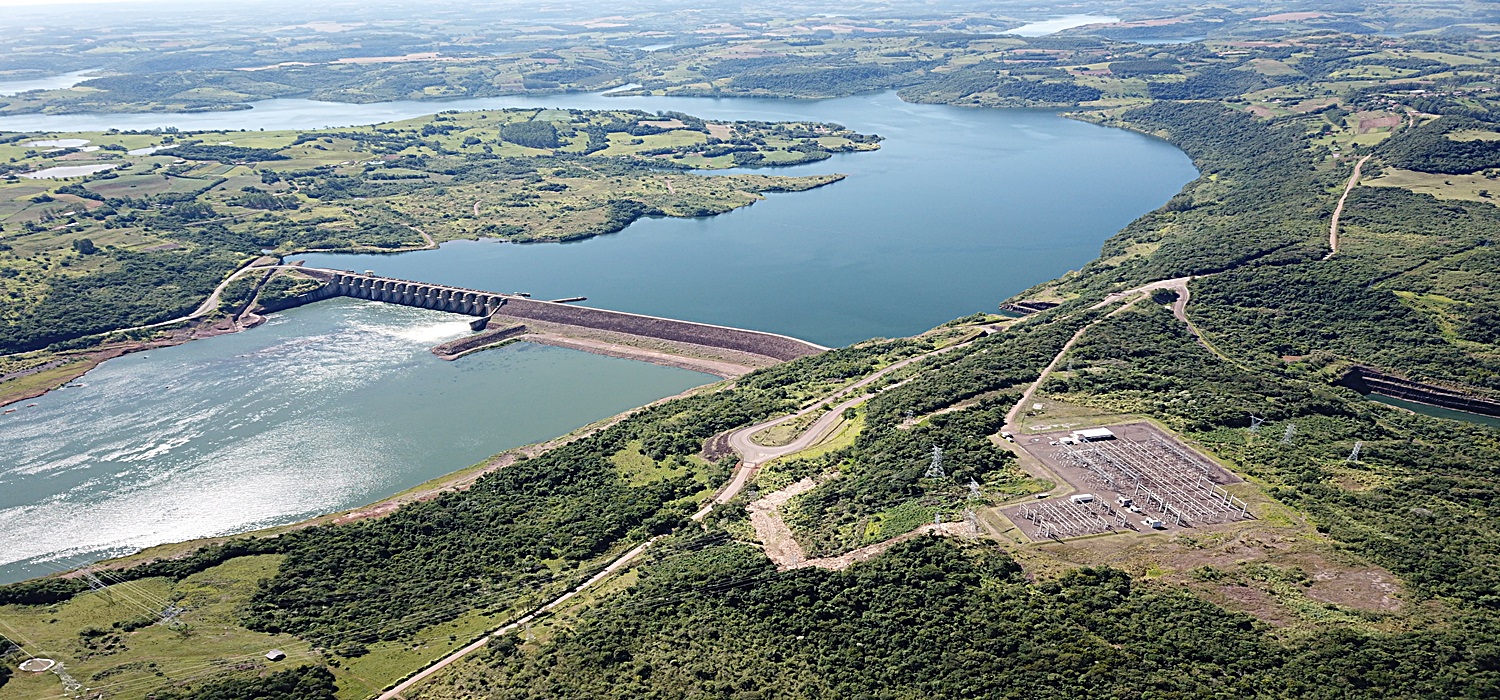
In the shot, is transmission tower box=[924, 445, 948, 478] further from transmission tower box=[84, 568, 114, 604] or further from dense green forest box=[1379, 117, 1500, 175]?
dense green forest box=[1379, 117, 1500, 175]

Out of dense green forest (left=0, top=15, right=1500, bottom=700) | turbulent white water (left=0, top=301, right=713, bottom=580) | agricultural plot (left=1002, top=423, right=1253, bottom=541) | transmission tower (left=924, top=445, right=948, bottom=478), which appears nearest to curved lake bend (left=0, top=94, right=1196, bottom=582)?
turbulent white water (left=0, top=301, right=713, bottom=580)

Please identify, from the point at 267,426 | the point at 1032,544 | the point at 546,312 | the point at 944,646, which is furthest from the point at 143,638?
the point at 546,312

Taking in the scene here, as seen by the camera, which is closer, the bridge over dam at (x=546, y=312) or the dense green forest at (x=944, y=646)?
the dense green forest at (x=944, y=646)

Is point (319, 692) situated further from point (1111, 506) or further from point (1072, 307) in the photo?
point (1072, 307)

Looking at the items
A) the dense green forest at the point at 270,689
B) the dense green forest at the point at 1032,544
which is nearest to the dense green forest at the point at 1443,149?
the dense green forest at the point at 1032,544

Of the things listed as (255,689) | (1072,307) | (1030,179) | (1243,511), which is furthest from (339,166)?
(1243,511)

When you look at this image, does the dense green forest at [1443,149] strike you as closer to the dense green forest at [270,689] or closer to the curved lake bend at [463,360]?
the curved lake bend at [463,360]

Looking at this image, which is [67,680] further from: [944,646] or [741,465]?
[944,646]
